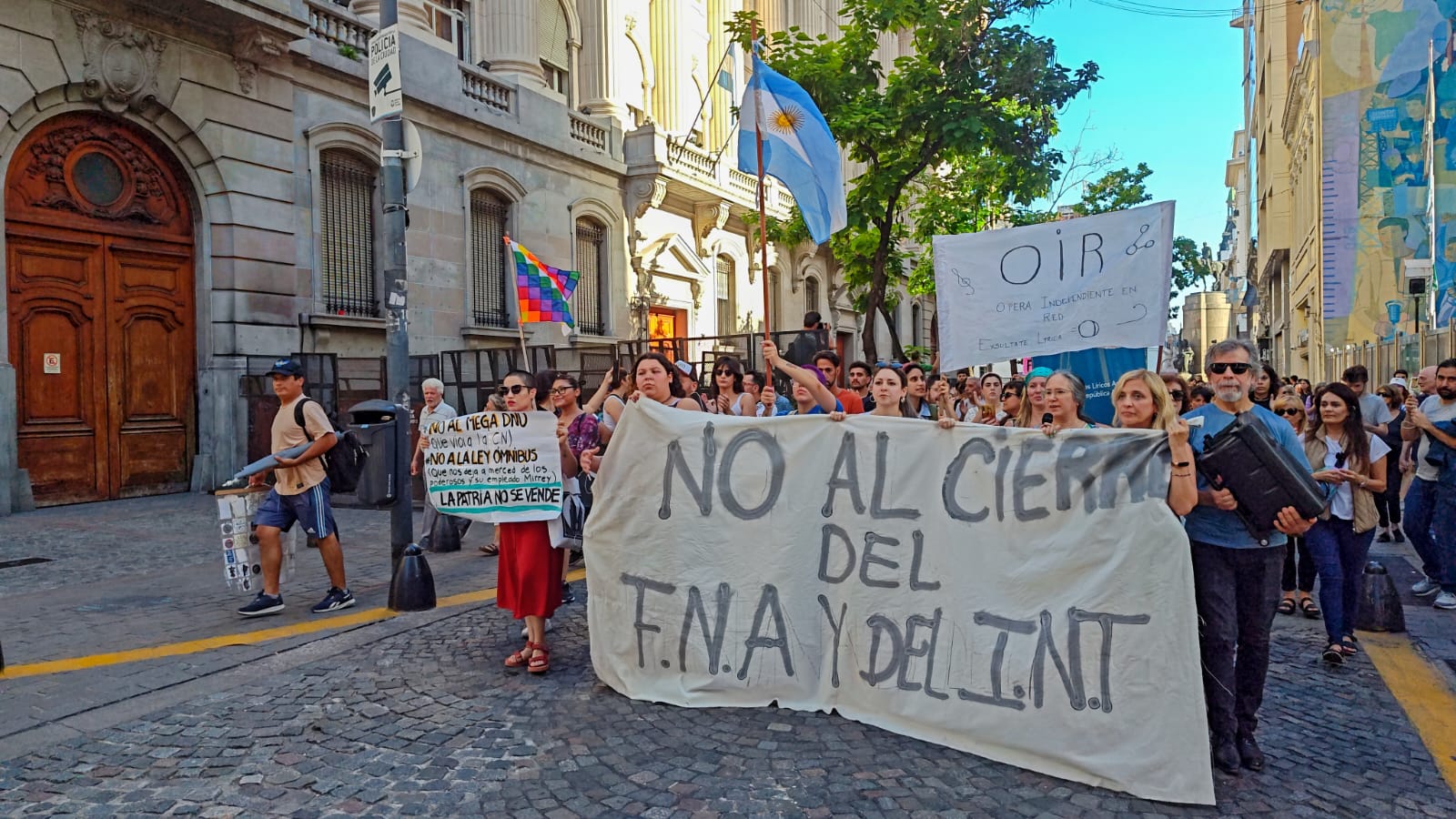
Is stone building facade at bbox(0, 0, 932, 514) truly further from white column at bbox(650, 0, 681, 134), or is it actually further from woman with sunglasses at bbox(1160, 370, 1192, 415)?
woman with sunglasses at bbox(1160, 370, 1192, 415)

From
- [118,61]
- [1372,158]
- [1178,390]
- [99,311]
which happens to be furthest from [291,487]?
[1372,158]

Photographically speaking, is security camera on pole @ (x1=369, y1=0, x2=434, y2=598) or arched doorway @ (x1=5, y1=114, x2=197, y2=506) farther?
arched doorway @ (x1=5, y1=114, x2=197, y2=506)

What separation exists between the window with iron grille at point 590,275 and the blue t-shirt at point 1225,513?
16.8 meters

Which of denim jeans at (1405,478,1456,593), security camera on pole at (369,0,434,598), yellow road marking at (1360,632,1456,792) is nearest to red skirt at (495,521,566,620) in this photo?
security camera on pole at (369,0,434,598)

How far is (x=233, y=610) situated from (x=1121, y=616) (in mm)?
5675

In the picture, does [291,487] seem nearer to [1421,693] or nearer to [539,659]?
[539,659]

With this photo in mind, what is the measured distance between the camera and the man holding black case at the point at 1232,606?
3.82 m

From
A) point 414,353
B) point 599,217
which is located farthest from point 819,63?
point 414,353

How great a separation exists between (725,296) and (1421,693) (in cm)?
2231

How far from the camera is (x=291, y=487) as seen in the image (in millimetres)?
6273

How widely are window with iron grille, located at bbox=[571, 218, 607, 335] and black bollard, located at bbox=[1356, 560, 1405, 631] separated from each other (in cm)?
1596

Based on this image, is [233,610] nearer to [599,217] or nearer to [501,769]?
[501,769]

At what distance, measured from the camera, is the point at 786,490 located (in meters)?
4.57

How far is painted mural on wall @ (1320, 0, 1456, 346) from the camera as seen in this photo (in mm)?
23953
